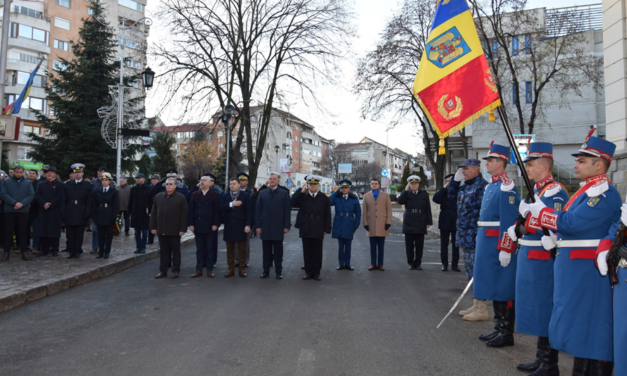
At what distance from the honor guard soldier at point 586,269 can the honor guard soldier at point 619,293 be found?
216 mm

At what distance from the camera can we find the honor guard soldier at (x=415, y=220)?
416 inches

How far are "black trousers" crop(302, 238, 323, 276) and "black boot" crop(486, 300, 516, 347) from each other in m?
4.55

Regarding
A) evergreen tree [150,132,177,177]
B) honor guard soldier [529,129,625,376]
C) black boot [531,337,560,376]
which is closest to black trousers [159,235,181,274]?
black boot [531,337,560,376]

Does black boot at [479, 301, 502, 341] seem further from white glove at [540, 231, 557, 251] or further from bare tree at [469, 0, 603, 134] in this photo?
bare tree at [469, 0, 603, 134]

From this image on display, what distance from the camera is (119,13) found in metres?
57.2

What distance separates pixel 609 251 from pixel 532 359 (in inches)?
77.0

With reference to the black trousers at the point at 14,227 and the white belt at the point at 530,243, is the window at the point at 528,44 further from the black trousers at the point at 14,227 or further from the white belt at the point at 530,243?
the black trousers at the point at 14,227

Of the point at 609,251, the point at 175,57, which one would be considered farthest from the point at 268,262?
the point at 175,57

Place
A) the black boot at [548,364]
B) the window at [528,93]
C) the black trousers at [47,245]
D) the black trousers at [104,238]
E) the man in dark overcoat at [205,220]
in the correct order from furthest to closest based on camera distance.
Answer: the window at [528,93], the black trousers at [47,245], the black trousers at [104,238], the man in dark overcoat at [205,220], the black boot at [548,364]

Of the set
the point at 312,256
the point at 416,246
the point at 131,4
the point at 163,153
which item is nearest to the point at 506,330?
the point at 312,256

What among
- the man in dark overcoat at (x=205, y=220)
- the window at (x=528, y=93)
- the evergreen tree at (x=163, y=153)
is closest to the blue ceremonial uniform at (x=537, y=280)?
the man in dark overcoat at (x=205, y=220)

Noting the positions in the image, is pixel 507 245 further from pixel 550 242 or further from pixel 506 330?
pixel 550 242

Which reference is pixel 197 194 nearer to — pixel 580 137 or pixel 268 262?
pixel 268 262

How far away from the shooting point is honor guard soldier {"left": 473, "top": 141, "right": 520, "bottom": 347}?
16.7ft
